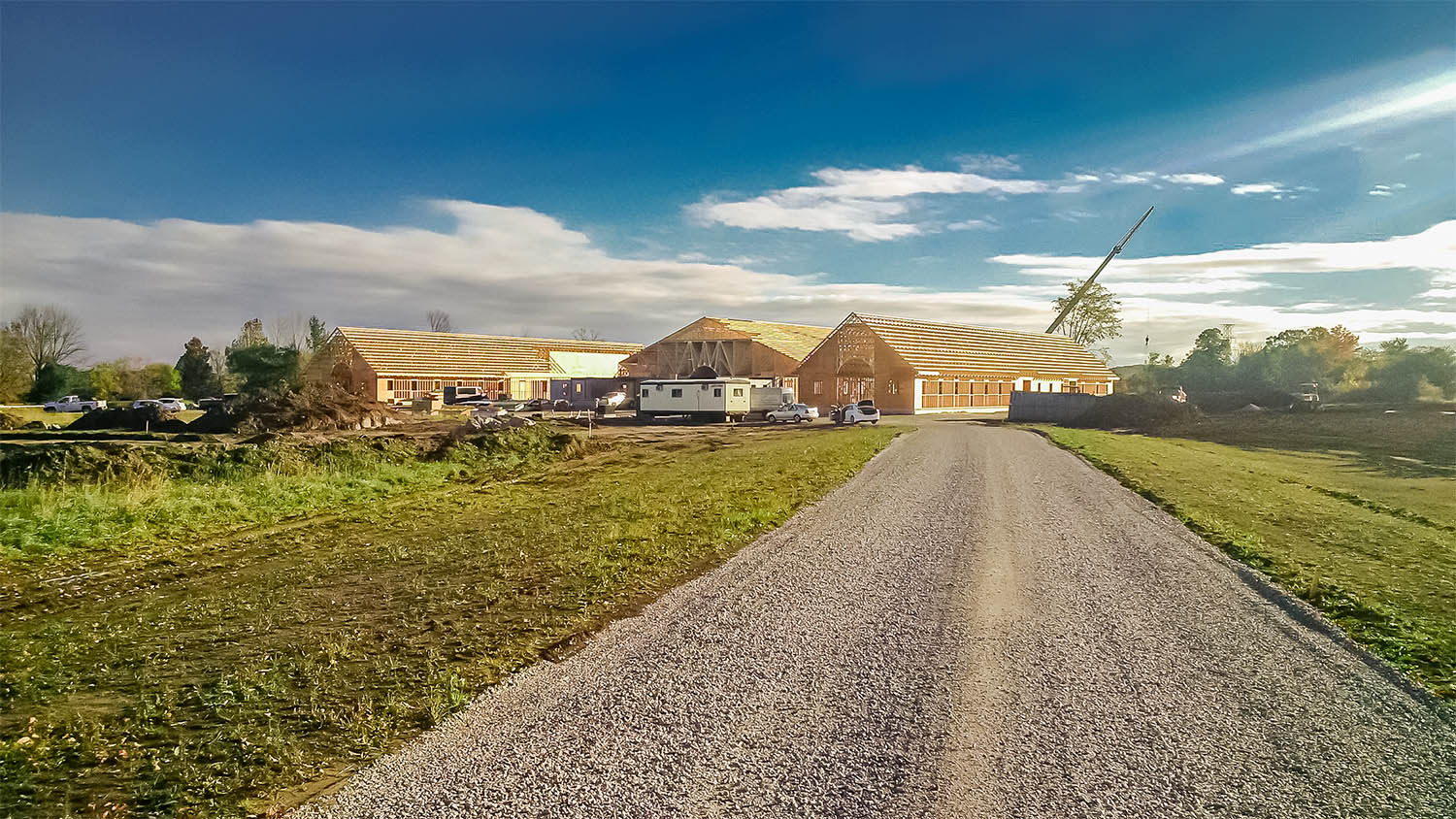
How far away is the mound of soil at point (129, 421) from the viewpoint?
1592 inches

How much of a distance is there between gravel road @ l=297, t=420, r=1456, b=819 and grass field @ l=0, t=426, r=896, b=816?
0.82m

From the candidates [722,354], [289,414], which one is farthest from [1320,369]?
[289,414]

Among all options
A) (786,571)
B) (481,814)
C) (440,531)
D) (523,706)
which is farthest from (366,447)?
(481,814)

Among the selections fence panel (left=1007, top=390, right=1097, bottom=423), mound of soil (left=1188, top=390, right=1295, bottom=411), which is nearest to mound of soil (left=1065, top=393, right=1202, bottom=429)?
fence panel (left=1007, top=390, right=1097, bottom=423)

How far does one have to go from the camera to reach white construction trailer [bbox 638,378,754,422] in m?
51.2

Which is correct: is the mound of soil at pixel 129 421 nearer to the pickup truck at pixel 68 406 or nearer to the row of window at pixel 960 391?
the pickup truck at pixel 68 406

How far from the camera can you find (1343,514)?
59.4ft

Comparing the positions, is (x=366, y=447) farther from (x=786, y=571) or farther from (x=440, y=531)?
(x=786, y=571)

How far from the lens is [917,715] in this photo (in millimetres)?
6801

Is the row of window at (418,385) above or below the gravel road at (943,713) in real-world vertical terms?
above

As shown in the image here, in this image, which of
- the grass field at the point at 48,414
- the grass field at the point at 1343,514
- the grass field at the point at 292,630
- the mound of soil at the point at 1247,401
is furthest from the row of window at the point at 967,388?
the grass field at the point at 48,414

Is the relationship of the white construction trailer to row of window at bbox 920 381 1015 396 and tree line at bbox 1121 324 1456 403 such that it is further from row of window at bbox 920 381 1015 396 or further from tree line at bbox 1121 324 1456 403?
tree line at bbox 1121 324 1456 403

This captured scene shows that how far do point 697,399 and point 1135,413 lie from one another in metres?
31.0

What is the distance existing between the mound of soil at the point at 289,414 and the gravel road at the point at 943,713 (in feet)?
118
